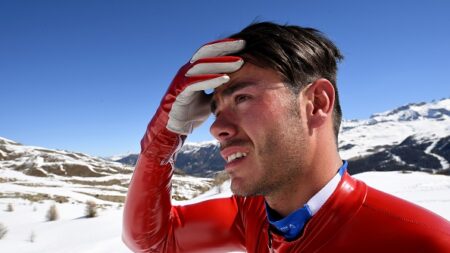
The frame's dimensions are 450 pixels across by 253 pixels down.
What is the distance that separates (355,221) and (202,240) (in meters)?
1.33

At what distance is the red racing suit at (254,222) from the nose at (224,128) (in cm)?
59

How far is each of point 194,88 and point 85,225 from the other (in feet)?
27.4

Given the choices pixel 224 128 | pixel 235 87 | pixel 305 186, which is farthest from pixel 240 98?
pixel 305 186

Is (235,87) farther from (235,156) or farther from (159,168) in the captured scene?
(159,168)

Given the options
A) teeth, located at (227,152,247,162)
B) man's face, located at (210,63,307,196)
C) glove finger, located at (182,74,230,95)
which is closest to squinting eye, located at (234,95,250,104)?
man's face, located at (210,63,307,196)

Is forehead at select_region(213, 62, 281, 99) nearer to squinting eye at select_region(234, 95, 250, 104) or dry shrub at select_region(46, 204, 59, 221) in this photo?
squinting eye at select_region(234, 95, 250, 104)

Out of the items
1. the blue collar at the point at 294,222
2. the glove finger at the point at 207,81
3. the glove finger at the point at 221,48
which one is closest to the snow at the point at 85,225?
the blue collar at the point at 294,222

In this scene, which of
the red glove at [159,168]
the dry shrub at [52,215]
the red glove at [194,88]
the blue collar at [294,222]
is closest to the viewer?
the blue collar at [294,222]

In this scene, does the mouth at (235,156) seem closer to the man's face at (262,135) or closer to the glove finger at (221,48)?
the man's face at (262,135)

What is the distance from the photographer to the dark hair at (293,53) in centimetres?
189

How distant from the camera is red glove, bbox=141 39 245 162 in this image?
199 centimetres

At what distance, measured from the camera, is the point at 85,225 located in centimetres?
914

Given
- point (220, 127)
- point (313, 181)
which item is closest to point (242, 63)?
point (220, 127)

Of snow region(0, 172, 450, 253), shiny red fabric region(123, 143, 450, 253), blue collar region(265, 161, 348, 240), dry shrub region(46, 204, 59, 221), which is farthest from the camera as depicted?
dry shrub region(46, 204, 59, 221)
